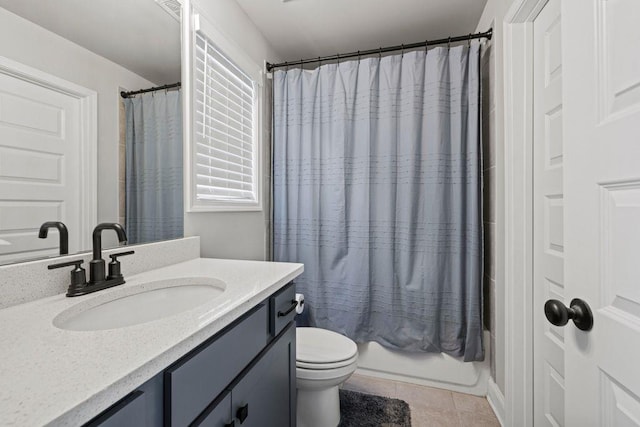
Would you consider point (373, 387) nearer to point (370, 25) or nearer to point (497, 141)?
point (497, 141)

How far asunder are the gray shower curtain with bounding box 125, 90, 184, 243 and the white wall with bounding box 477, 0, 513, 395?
163 cm

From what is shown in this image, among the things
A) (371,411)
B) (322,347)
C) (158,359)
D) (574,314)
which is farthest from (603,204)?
(371,411)

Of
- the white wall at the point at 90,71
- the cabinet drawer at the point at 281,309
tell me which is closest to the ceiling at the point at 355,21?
the white wall at the point at 90,71

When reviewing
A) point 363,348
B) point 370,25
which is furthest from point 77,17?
point 363,348

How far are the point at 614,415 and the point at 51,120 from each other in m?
1.54

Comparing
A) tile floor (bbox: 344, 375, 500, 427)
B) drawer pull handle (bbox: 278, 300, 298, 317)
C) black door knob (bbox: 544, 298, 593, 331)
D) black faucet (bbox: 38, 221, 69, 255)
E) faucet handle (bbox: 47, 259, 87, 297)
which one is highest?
black faucet (bbox: 38, 221, 69, 255)

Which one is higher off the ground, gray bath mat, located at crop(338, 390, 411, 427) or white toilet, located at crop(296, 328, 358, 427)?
white toilet, located at crop(296, 328, 358, 427)

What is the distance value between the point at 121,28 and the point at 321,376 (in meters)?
1.68

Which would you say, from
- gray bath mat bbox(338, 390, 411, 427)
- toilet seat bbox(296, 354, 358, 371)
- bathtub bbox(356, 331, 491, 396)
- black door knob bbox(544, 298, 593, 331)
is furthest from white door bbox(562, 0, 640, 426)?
bathtub bbox(356, 331, 491, 396)

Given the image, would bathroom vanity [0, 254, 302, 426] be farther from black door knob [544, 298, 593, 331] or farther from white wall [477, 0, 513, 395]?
white wall [477, 0, 513, 395]

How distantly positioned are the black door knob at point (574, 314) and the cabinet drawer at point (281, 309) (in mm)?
764

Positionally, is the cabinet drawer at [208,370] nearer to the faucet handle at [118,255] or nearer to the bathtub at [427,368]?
the faucet handle at [118,255]

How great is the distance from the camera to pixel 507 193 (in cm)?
142

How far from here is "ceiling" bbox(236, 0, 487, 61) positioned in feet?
5.91
